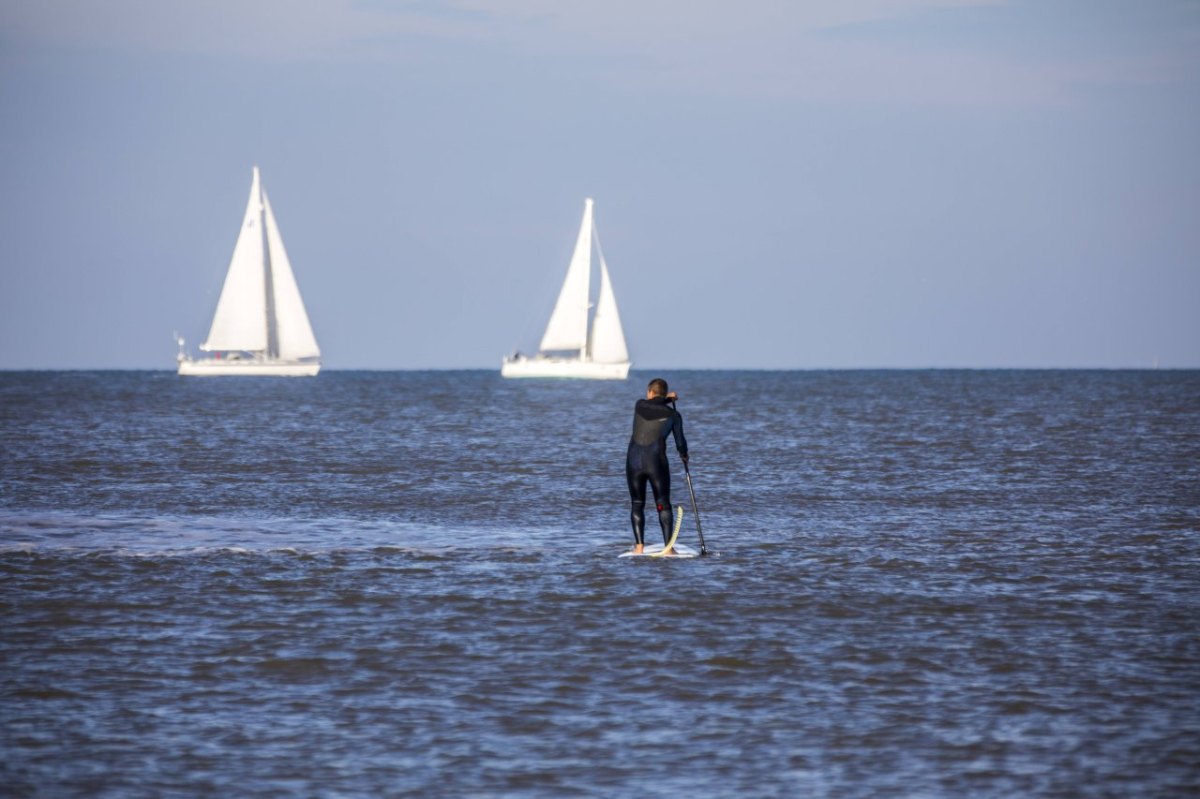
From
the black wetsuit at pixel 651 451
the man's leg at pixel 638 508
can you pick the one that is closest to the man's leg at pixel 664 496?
the black wetsuit at pixel 651 451

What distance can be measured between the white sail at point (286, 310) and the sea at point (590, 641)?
82316 millimetres

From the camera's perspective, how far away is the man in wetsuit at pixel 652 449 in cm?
1797

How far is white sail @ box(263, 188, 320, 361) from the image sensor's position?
10962cm

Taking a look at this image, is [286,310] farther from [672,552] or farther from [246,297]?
[672,552]

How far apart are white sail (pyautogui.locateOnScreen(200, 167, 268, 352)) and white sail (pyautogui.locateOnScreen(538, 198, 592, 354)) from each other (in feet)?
69.4

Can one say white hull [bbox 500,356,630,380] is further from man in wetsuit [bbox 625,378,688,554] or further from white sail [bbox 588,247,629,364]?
man in wetsuit [bbox 625,378,688,554]

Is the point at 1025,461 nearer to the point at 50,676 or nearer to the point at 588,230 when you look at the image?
the point at 50,676

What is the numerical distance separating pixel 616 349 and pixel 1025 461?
85544 millimetres

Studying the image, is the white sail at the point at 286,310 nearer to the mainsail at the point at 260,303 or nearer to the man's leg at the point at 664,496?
the mainsail at the point at 260,303

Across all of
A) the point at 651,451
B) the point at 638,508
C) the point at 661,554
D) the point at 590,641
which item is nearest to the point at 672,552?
the point at 661,554

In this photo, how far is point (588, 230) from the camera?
110m

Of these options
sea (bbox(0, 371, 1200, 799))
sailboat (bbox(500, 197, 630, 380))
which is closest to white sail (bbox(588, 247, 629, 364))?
sailboat (bbox(500, 197, 630, 380))

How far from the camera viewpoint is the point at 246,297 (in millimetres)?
111625

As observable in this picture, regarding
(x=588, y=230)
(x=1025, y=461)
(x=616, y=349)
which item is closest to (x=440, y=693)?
(x=1025, y=461)
